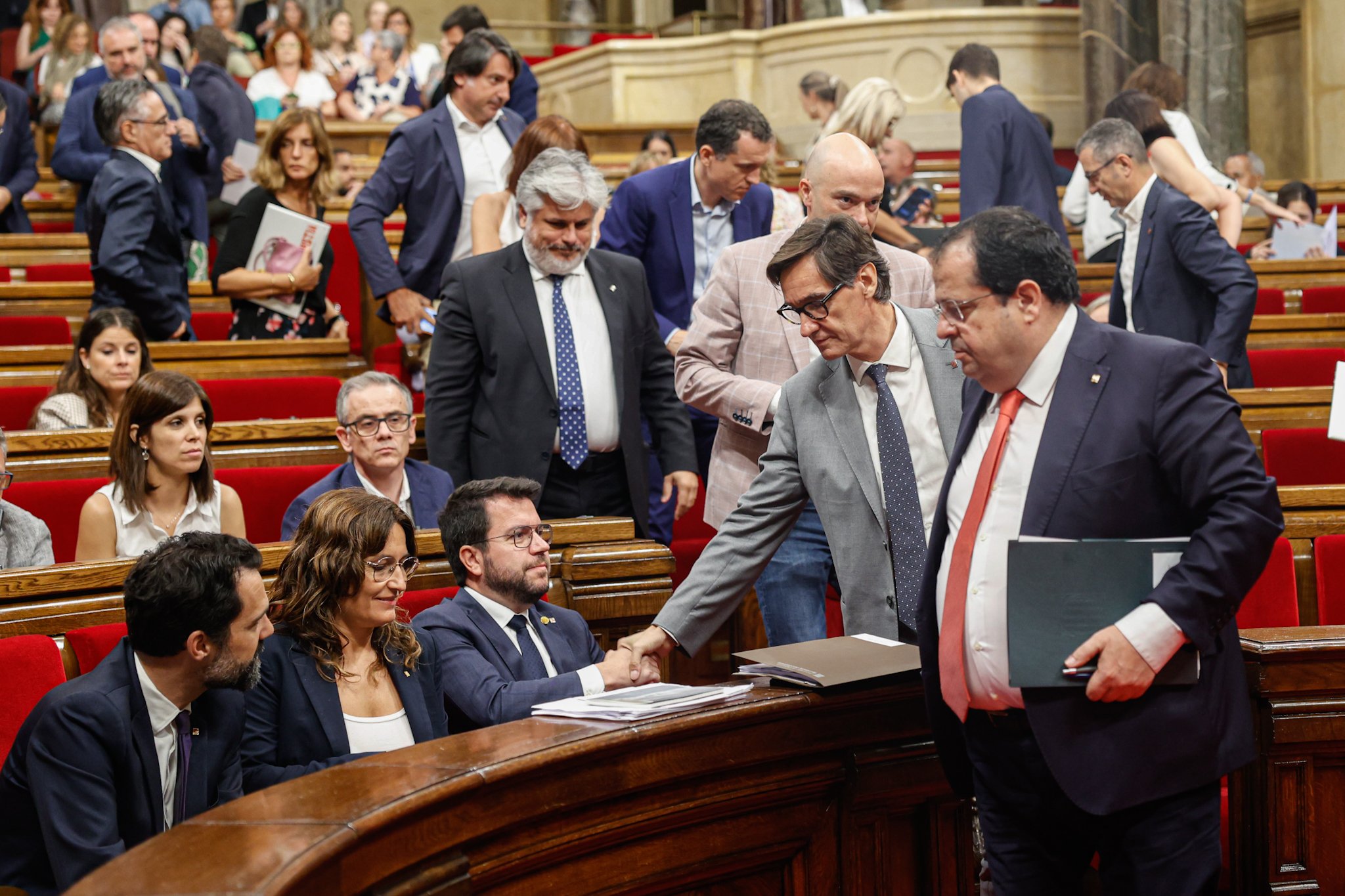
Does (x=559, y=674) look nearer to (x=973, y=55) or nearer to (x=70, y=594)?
(x=70, y=594)

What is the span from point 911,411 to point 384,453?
1307mm

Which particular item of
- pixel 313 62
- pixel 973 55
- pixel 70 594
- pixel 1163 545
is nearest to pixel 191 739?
pixel 70 594

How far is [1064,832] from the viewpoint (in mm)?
1921

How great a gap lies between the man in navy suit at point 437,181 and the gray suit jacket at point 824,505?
1935 mm

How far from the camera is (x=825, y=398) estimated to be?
2416mm

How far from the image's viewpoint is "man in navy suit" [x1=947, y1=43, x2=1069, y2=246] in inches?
186

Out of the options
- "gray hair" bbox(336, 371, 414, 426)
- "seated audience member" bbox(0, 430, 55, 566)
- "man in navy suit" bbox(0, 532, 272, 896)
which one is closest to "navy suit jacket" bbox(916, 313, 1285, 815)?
"man in navy suit" bbox(0, 532, 272, 896)

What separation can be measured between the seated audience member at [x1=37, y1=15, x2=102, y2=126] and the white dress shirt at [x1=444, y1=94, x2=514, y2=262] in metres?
4.39

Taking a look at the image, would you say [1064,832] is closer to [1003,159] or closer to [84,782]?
[84,782]

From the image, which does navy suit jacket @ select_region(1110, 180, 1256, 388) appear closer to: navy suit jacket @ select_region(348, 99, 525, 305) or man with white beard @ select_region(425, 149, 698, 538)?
man with white beard @ select_region(425, 149, 698, 538)

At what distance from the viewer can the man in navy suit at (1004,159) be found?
4723 millimetres

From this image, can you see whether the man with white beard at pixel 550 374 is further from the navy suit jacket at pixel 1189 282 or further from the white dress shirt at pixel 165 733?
the navy suit jacket at pixel 1189 282

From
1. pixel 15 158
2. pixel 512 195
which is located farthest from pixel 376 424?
pixel 15 158

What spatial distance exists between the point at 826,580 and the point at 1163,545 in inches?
41.2
